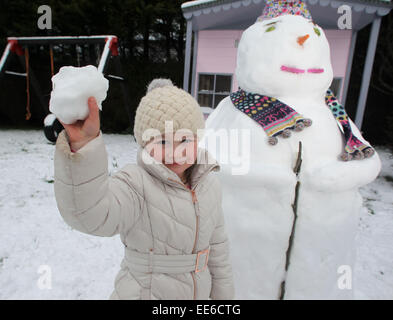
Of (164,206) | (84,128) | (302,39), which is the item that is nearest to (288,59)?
(302,39)

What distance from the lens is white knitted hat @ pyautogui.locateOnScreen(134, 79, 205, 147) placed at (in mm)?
914

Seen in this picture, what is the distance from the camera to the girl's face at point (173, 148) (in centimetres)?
93

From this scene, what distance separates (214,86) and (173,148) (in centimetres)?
455

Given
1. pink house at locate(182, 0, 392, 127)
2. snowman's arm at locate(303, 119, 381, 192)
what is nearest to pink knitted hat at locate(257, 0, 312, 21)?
snowman's arm at locate(303, 119, 381, 192)

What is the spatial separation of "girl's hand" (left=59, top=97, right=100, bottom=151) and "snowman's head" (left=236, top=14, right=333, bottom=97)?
4.47 ft

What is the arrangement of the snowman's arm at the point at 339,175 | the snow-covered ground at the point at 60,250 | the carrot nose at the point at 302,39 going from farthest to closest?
the snow-covered ground at the point at 60,250 < the carrot nose at the point at 302,39 < the snowman's arm at the point at 339,175

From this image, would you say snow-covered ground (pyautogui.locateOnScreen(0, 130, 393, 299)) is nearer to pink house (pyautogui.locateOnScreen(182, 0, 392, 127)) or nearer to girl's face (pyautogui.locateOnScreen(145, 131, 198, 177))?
girl's face (pyautogui.locateOnScreen(145, 131, 198, 177))

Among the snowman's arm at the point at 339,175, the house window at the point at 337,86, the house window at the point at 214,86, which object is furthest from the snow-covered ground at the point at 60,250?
the house window at the point at 214,86

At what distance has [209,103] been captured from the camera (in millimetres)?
5457

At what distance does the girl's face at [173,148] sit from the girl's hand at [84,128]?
302mm

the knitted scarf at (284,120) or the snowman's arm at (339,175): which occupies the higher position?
the knitted scarf at (284,120)

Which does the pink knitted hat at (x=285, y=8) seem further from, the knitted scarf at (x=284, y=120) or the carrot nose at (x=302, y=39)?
the knitted scarf at (x=284, y=120)

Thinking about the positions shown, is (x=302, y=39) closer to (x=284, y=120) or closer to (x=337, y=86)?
(x=284, y=120)
